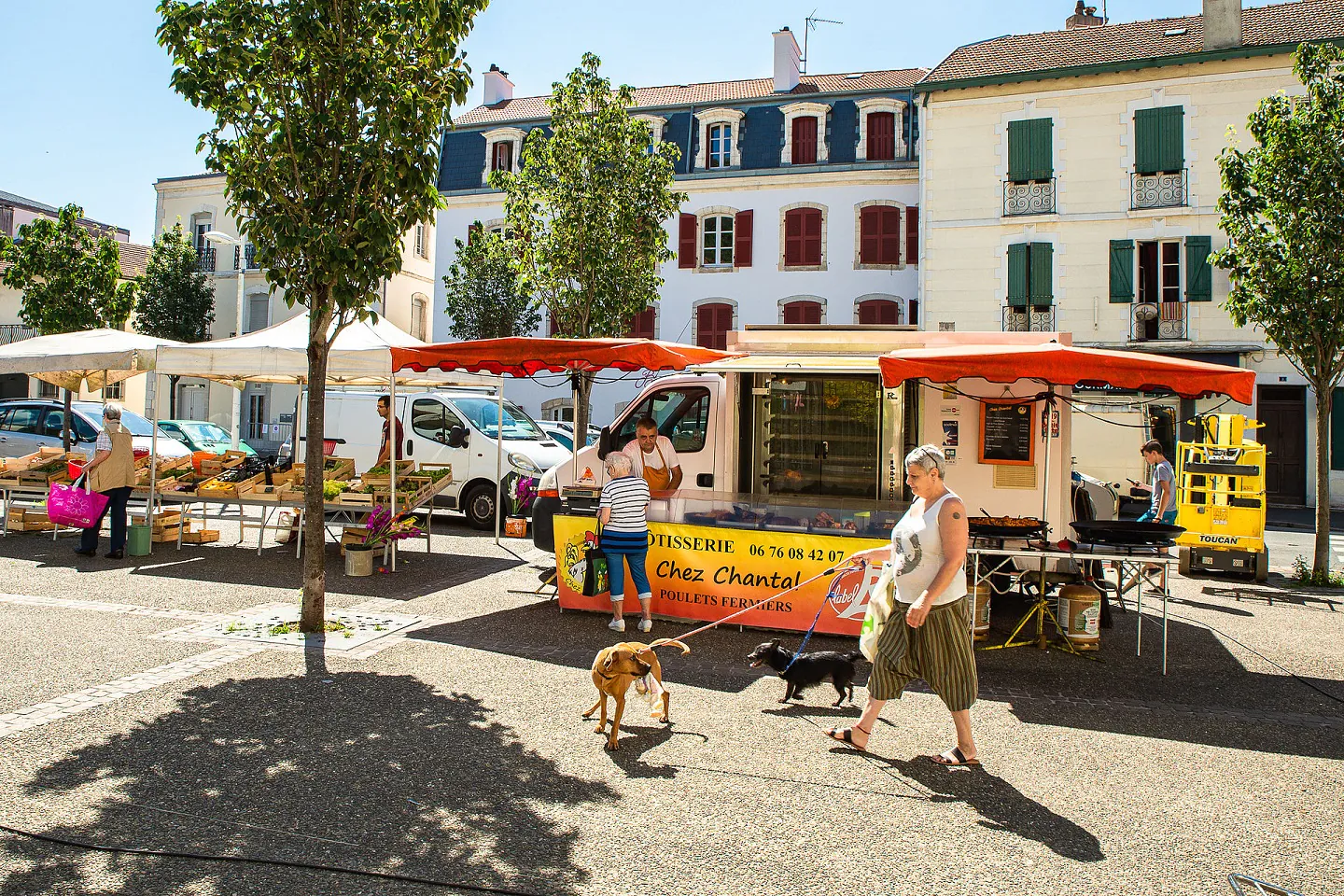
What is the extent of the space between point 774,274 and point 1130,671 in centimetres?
2262

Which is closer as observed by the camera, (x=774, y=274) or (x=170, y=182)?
(x=774, y=274)

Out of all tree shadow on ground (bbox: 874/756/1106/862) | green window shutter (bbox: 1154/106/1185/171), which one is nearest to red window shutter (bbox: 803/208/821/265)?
green window shutter (bbox: 1154/106/1185/171)

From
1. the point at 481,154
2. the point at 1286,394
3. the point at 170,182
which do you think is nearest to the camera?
the point at 1286,394

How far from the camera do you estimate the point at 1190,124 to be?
75.7 feet

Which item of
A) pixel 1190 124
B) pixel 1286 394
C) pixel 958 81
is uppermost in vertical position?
pixel 958 81

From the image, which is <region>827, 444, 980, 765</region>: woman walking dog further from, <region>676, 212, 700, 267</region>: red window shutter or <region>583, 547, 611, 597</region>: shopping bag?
<region>676, 212, 700, 267</region>: red window shutter

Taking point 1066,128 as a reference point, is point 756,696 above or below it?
below

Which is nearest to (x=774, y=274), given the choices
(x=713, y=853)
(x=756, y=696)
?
(x=756, y=696)

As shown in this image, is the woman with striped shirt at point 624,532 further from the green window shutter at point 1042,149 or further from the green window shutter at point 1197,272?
the green window shutter at point 1197,272

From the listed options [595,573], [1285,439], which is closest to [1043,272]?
[1285,439]

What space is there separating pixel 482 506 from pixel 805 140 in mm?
18574

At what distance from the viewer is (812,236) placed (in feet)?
93.8

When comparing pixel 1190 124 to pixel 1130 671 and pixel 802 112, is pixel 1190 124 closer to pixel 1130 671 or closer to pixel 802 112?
pixel 802 112

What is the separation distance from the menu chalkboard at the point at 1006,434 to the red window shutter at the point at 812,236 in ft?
64.7
